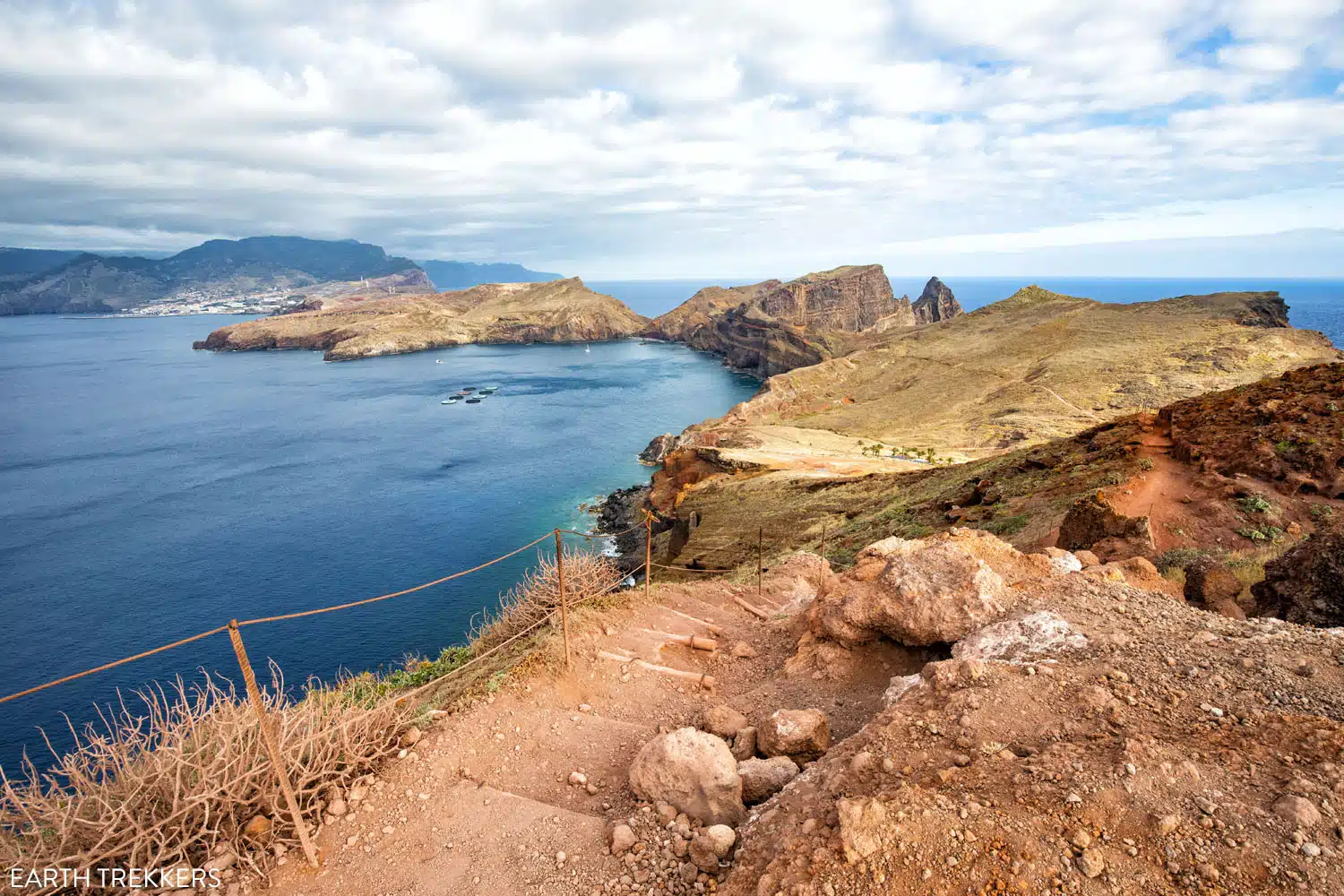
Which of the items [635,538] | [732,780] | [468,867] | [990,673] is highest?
[990,673]

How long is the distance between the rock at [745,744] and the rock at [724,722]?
0.19 metres

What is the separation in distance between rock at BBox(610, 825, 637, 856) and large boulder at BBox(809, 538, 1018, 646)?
5.29 meters

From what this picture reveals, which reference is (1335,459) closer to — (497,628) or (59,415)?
A: (497,628)

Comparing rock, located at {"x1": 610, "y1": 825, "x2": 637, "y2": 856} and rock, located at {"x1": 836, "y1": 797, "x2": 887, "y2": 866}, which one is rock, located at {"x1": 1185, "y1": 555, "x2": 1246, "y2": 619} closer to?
rock, located at {"x1": 836, "y1": 797, "x2": 887, "y2": 866}

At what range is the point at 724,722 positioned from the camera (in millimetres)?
8570

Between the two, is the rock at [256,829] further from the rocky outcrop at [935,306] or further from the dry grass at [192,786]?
the rocky outcrop at [935,306]

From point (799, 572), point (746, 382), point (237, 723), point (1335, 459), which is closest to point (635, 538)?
point (799, 572)

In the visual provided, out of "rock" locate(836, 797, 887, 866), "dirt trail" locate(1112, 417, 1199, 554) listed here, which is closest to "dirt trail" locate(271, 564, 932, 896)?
"rock" locate(836, 797, 887, 866)

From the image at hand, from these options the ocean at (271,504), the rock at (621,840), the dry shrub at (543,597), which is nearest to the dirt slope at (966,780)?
the rock at (621,840)

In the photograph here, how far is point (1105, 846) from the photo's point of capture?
14.9 ft

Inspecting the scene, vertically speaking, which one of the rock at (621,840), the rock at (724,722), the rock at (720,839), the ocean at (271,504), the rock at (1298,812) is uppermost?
the rock at (1298,812)

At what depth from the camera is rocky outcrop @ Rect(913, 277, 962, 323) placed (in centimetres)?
14875

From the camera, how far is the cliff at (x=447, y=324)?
5773 inches

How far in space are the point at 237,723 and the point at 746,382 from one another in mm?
105278
